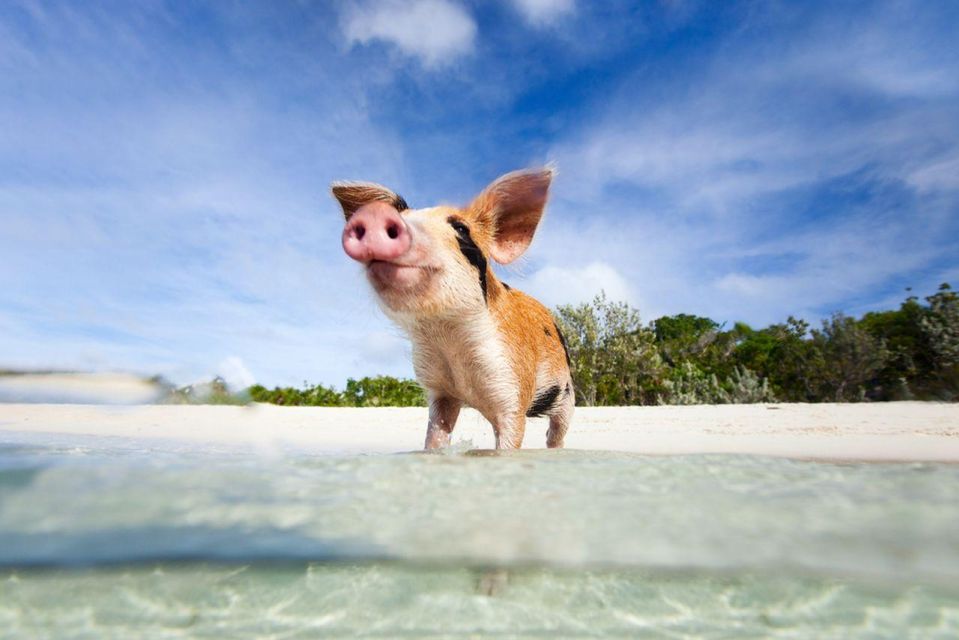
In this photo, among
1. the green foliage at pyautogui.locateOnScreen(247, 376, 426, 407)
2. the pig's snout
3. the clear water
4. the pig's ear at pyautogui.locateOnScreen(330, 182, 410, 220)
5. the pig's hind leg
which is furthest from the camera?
the green foliage at pyautogui.locateOnScreen(247, 376, 426, 407)

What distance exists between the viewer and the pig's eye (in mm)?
3781

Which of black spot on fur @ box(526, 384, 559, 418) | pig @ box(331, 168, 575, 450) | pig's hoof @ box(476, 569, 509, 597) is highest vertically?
pig @ box(331, 168, 575, 450)

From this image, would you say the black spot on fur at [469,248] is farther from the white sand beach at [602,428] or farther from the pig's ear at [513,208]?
the white sand beach at [602,428]

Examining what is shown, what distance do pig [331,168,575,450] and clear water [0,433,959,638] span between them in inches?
29.6

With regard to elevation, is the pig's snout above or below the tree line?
below

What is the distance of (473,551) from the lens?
2828mm

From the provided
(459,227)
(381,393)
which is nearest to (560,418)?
(459,227)

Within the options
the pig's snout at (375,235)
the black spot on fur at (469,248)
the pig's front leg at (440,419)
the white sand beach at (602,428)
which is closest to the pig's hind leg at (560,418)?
the white sand beach at (602,428)

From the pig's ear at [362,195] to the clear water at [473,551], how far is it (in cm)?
160

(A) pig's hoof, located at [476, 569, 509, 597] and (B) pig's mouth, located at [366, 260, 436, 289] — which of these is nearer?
(A) pig's hoof, located at [476, 569, 509, 597]

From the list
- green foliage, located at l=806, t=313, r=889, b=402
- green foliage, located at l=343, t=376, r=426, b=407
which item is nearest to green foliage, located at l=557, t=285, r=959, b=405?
green foliage, located at l=806, t=313, r=889, b=402

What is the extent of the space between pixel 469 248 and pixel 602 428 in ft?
19.8

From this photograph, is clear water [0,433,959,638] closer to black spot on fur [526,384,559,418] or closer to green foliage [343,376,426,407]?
black spot on fur [526,384,559,418]

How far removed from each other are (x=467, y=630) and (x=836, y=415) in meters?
8.70
